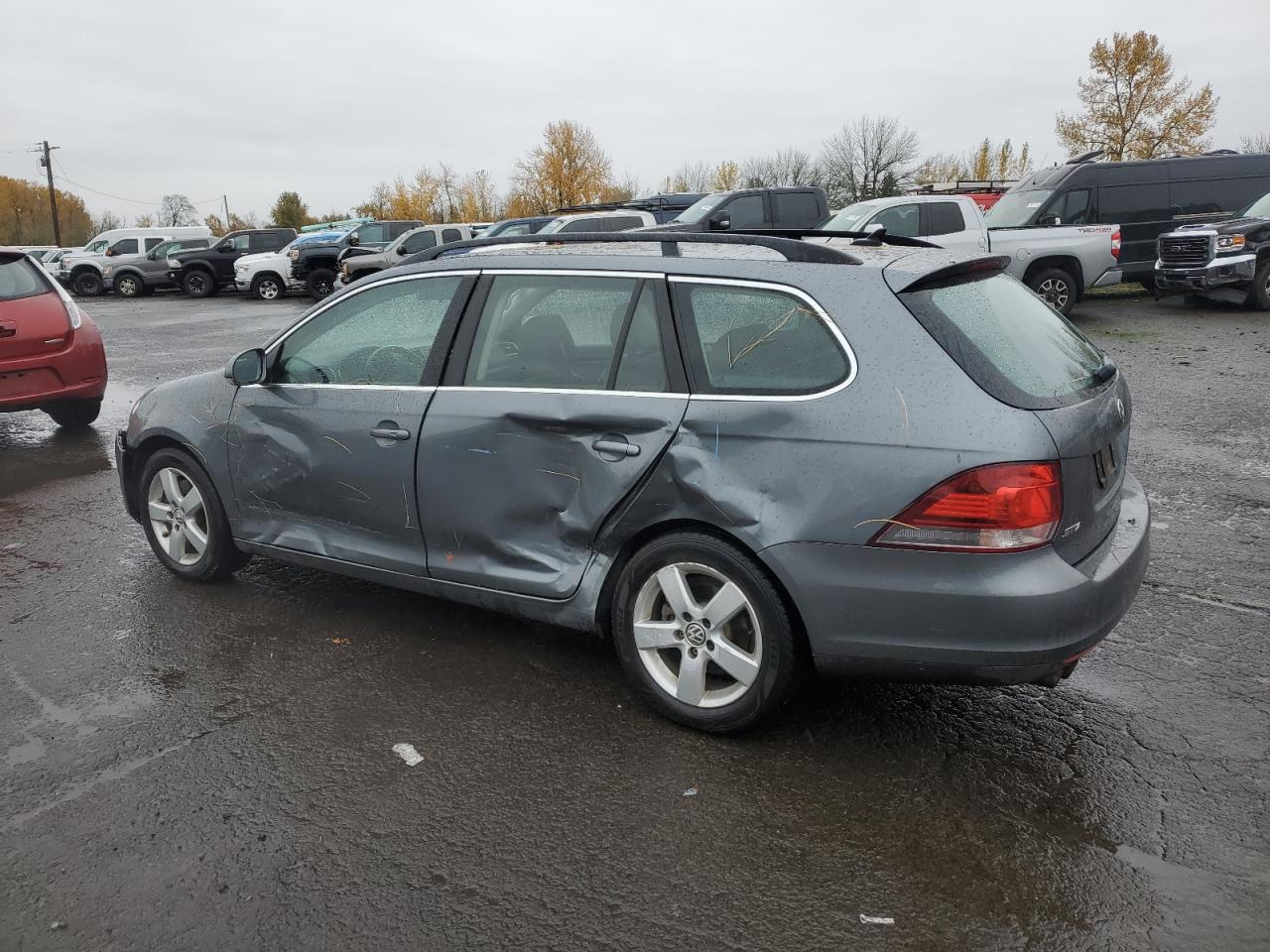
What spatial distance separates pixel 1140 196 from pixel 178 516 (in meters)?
A: 16.2

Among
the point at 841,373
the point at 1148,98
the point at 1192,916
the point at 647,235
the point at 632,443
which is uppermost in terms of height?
the point at 1148,98

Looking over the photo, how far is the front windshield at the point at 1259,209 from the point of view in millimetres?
15523

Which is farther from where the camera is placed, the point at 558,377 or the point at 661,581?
the point at 558,377

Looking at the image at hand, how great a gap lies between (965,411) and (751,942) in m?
1.60

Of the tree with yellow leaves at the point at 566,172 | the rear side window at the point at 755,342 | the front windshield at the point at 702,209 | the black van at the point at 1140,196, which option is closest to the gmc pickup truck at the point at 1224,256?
the black van at the point at 1140,196

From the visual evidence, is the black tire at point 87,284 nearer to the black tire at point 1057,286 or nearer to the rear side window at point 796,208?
the rear side window at point 796,208

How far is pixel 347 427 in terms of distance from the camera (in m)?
4.38

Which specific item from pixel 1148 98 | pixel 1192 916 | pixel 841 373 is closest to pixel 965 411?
pixel 841 373

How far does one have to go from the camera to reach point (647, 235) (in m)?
4.03

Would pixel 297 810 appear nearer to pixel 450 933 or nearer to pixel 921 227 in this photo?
pixel 450 933

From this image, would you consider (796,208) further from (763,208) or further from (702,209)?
(702,209)

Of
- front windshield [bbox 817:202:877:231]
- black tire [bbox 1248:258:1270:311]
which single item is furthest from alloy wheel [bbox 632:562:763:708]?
black tire [bbox 1248:258:1270:311]

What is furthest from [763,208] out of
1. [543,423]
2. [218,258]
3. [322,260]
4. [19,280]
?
[218,258]

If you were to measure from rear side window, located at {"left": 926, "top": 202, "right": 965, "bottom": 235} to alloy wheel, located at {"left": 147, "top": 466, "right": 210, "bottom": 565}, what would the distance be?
12.4 m
